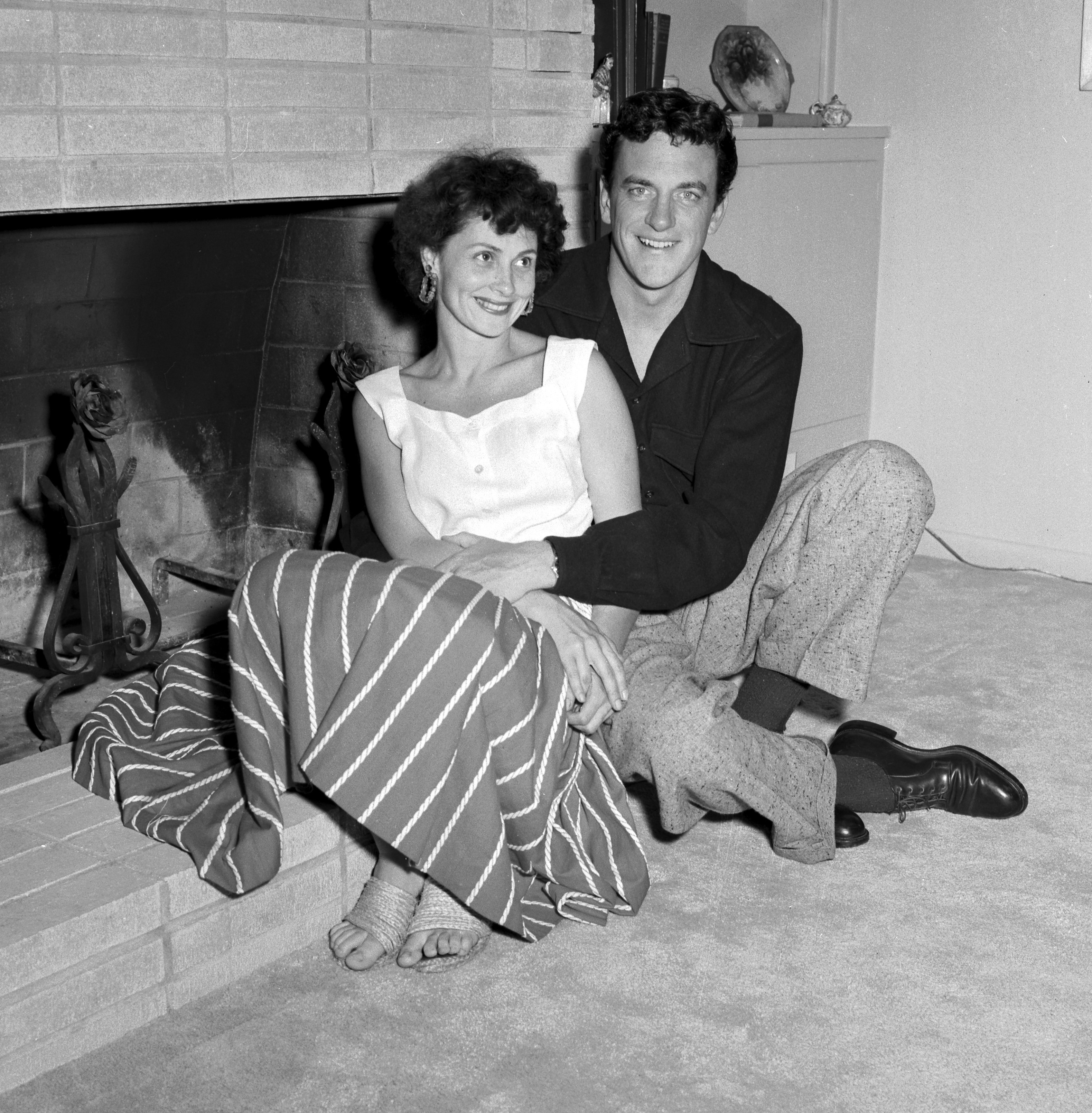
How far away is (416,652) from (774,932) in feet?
1.97

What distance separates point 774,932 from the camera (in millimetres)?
1813

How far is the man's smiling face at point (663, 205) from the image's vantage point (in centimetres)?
199

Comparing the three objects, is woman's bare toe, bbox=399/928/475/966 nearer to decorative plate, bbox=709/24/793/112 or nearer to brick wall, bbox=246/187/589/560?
brick wall, bbox=246/187/589/560

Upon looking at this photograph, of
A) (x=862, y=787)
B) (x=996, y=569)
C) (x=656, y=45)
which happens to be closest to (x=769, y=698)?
(x=862, y=787)

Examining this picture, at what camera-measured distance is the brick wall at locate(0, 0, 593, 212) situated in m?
1.85

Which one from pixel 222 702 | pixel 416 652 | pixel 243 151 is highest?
pixel 243 151

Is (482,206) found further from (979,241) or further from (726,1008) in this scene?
(979,241)

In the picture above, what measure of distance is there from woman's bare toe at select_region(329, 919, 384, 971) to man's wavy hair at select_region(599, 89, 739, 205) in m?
1.11

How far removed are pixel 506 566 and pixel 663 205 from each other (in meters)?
0.56

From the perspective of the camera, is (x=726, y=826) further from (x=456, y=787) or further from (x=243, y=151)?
(x=243, y=151)

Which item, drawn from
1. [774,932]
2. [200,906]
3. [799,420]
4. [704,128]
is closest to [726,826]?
[774,932]

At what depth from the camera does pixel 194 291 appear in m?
2.55

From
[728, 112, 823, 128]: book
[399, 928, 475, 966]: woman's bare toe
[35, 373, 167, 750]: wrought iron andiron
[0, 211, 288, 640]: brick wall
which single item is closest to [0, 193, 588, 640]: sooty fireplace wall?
[0, 211, 288, 640]: brick wall

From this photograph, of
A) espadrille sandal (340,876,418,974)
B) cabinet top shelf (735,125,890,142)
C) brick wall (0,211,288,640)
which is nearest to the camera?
espadrille sandal (340,876,418,974)
